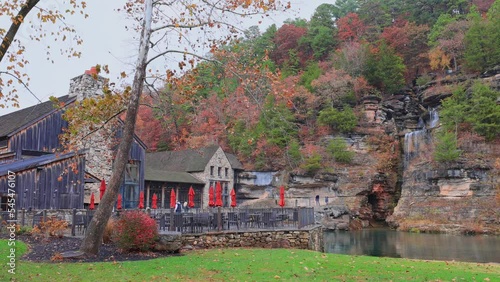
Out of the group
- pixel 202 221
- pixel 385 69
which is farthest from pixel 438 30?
pixel 202 221

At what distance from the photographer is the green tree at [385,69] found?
5684 centimetres

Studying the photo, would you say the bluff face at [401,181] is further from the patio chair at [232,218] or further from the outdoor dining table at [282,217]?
the patio chair at [232,218]

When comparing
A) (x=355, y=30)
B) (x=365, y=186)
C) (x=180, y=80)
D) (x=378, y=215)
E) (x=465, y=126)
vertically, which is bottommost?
(x=378, y=215)

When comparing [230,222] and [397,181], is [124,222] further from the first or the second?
[397,181]

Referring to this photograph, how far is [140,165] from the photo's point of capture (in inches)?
1323

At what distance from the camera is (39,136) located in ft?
88.9

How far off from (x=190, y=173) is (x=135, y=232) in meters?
36.2

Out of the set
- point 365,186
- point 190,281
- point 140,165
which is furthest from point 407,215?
point 190,281

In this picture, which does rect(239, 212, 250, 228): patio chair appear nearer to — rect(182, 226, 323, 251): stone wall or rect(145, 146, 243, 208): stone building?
rect(182, 226, 323, 251): stone wall

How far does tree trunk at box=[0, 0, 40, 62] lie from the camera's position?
30.9ft

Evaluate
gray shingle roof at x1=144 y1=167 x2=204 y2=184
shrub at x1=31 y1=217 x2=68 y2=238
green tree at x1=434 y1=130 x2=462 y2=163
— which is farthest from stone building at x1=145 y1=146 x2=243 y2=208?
shrub at x1=31 y1=217 x2=68 y2=238

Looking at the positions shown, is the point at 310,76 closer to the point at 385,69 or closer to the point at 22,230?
the point at 385,69

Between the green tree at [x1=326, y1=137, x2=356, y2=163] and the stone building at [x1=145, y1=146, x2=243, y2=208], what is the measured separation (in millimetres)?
11788

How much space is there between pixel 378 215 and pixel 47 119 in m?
36.9
